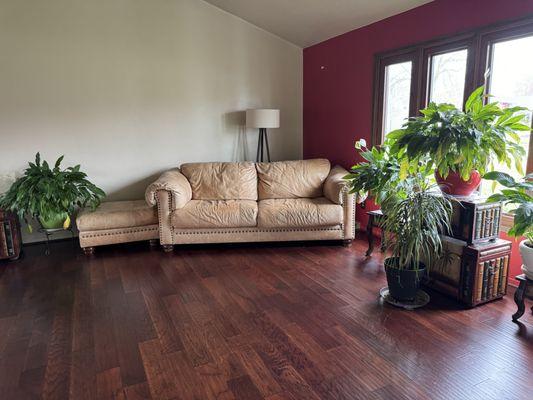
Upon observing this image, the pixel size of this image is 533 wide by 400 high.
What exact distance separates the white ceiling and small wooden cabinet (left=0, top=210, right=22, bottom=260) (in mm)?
3238

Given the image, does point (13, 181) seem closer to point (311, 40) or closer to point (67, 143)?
point (67, 143)

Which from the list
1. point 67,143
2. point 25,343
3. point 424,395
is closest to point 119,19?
point 67,143

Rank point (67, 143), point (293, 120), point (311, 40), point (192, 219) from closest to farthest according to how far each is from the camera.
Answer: point (192, 219)
point (67, 143)
point (311, 40)
point (293, 120)

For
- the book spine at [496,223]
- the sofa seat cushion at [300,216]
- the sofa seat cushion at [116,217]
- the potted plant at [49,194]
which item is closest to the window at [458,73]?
the book spine at [496,223]

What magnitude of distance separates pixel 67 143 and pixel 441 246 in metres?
3.90

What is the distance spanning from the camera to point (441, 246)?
2.58 metres

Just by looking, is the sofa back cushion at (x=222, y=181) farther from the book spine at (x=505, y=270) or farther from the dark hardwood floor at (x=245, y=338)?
the book spine at (x=505, y=270)

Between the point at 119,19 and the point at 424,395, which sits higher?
the point at 119,19

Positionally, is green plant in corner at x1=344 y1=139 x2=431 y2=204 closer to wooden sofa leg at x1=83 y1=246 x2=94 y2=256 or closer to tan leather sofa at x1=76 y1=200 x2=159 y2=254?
tan leather sofa at x1=76 y1=200 x2=159 y2=254

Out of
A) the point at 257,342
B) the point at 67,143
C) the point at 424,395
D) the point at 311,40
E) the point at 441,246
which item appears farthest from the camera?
the point at 311,40

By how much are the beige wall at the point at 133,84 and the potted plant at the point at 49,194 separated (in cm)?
46

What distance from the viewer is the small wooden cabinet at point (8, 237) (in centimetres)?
357

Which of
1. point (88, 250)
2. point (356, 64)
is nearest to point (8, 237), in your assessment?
point (88, 250)

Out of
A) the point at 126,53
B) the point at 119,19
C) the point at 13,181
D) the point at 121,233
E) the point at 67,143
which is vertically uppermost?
the point at 119,19
